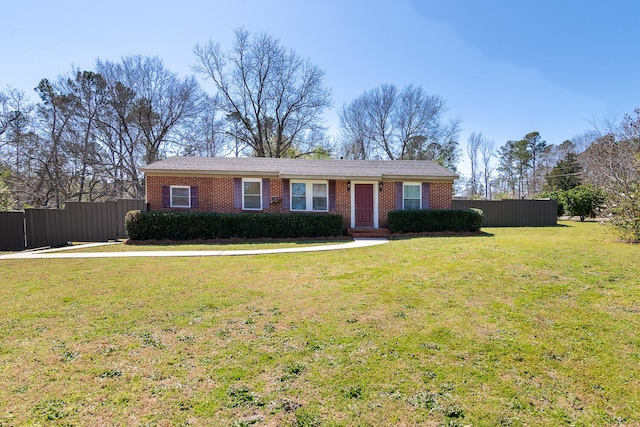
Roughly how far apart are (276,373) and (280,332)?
83cm

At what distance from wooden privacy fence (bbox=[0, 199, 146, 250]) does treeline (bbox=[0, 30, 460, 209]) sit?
29.7 feet

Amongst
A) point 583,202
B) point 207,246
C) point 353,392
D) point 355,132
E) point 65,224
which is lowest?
point 353,392

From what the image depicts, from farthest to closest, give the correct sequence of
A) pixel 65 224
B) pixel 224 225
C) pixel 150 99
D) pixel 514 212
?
1. pixel 150 99
2. pixel 514 212
3. pixel 65 224
4. pixel 224 225

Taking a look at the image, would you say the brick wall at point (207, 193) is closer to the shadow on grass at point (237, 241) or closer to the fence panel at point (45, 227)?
the shadow on grass at point (237, 241)

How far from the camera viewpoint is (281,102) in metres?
28.8

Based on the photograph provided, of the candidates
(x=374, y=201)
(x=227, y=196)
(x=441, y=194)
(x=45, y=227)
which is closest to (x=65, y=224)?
(x=45, y=227)

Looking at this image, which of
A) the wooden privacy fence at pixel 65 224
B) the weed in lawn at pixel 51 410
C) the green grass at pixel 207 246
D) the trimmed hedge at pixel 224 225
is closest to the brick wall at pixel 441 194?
the trimmed hedge at pixel 224 225

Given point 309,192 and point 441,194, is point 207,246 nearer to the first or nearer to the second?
point 309,192

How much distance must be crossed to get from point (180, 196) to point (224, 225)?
322 cm

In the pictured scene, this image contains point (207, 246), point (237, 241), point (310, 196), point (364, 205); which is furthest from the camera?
point (364, 205)

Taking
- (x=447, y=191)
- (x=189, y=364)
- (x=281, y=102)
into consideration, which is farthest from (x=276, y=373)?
(x=281, y=102)

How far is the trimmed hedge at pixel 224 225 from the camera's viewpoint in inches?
463

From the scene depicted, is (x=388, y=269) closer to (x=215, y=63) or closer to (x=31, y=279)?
(x=31, y=279)

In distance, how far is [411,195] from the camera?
1493cm
